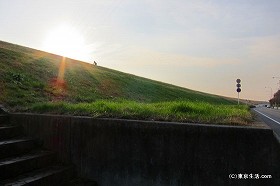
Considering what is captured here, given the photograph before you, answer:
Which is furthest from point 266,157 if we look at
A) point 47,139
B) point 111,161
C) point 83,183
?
point 47,139

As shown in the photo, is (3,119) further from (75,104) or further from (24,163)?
(24,163)

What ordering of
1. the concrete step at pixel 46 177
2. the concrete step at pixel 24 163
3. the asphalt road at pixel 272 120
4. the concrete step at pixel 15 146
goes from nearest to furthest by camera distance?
the concrete step at pixel 46 177 → the concrete step at pixel 24 163 → the concrete step at pixel 15 146 → the asphalt road at pixel 272 120

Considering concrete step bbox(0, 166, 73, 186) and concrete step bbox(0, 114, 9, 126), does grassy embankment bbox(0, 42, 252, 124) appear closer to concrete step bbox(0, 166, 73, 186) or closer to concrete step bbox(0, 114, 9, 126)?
concrete step bbox(0, 114, 9, 126)

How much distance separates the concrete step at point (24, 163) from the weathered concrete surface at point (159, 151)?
0.32m

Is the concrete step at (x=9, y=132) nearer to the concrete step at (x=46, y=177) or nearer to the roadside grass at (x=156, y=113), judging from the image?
the roadside grass at (x=156, y=113)

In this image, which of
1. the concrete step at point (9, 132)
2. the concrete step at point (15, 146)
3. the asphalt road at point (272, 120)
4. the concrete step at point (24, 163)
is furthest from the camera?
the asphalt road at point (272, 120)

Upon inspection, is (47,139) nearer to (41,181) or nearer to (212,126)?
(41,181)

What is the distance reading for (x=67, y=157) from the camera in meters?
6.05

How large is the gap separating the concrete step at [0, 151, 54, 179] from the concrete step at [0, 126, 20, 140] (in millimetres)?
771

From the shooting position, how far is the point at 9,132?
6.38m

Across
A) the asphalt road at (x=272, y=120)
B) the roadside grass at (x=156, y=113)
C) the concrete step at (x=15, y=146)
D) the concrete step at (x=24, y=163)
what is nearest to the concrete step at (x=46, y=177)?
the concrete step at (x=24, y=163)

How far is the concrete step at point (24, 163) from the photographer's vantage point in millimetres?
5090

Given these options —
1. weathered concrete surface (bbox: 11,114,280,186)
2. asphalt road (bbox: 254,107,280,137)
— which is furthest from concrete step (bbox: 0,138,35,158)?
asphalt road (bbox: 254,107,280,137)

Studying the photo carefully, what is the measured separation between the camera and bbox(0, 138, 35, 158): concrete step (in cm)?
560
